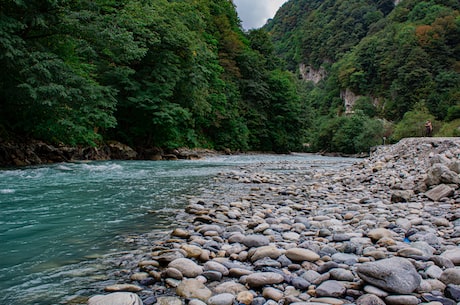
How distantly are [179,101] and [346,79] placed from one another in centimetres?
6877

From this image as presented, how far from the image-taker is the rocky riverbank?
1.87 metres

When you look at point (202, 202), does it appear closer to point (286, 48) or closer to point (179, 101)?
point (179, 101)

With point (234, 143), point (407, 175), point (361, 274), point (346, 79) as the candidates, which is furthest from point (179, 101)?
point (346, 79)

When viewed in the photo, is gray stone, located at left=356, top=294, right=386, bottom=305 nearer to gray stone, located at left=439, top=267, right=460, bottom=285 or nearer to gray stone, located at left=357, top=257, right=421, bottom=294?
gray stone, located at left=357, top=257, right=421, bottom=294

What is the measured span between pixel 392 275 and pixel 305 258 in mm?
715

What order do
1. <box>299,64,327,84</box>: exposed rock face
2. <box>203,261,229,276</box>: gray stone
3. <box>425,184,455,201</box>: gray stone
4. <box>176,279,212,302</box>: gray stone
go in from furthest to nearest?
<box>299,64,327,84</box>: exposed rock face, <box>425,184,455,201</box>: gray stone, <box>203,261,229,276</box>: gray stone, <box>176,279,212,302</box>: gray stone

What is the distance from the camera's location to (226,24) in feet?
116

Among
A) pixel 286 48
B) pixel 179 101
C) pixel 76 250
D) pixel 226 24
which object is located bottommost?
pixel 76 250

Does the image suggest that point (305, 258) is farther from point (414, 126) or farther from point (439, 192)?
point (414, 126)

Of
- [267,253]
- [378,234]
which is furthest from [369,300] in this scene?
[378,234]

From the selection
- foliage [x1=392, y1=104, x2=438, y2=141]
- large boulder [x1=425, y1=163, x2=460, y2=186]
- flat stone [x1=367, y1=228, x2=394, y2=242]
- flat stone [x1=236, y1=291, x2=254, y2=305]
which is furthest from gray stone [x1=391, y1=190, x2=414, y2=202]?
foliage [x1=392, y1=104, x2=438, y2=141]

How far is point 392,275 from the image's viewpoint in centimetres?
186

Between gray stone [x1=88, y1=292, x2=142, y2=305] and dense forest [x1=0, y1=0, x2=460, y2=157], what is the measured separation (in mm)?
8657

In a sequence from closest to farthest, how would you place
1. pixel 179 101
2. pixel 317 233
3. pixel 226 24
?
pixel 317 233, pixel 179 101, pixel 226 24
